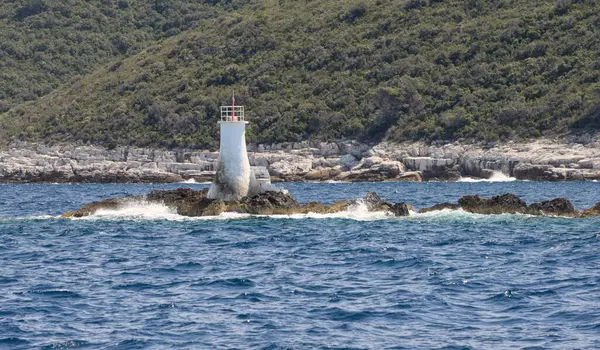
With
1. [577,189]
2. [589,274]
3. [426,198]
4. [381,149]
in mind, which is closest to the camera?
[589,274]

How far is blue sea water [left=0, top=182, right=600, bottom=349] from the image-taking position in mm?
18500

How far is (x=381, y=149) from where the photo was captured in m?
85.2

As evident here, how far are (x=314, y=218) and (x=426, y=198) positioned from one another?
1556 cm

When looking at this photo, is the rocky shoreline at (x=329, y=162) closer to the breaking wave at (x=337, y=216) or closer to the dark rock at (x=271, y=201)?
the breaking wave at (x=337, y=216)

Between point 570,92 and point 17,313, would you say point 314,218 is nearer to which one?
point 17,313

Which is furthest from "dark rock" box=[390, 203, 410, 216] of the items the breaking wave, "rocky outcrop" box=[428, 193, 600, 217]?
"rocky outcrop" box=[428, 193, 600, 217]

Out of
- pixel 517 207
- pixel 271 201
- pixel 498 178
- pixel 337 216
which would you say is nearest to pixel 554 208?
pixel 517 207

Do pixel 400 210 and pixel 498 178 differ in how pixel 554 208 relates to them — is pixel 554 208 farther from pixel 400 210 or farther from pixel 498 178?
pixel 498 178

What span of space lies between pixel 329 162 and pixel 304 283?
61532 mm

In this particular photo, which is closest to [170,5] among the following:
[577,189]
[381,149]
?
[381,149]

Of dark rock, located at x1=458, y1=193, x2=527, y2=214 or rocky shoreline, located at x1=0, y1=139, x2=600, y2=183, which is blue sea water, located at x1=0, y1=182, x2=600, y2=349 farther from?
rocky shoreline, located at x1=0, y1=139, x2=600, y2=183

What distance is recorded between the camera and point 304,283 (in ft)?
76.8

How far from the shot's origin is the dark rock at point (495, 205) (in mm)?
38875

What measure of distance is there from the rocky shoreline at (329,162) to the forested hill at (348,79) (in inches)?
94.7
